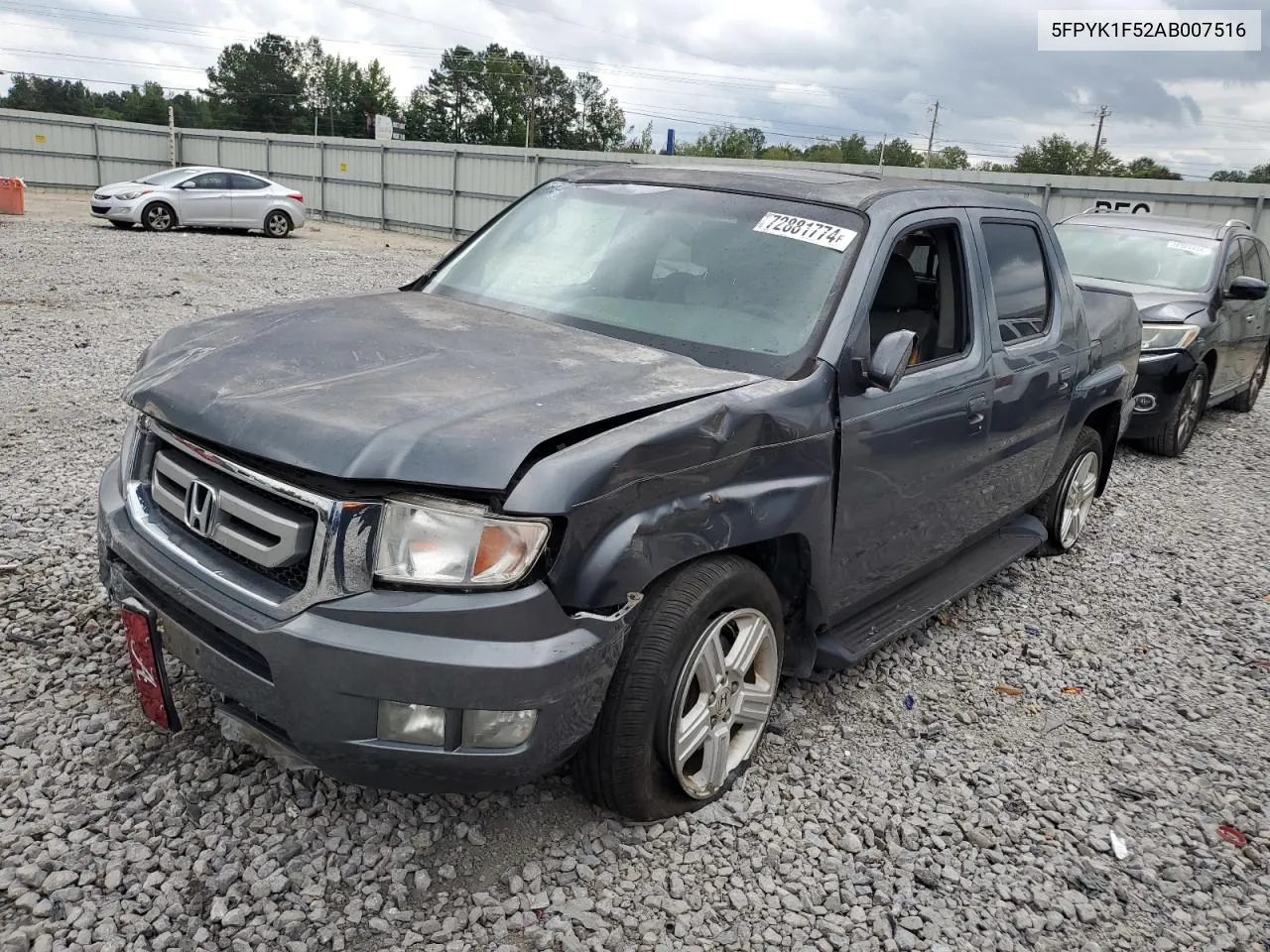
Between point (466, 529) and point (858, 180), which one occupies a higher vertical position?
point (858, 180)

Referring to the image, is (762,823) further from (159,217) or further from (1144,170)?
(1144,170)

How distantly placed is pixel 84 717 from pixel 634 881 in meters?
1.81

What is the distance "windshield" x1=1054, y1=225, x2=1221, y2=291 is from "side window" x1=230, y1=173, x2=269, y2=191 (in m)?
17.5

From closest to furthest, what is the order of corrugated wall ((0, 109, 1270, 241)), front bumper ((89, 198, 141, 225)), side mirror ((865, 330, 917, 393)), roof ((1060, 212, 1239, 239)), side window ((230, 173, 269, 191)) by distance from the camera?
side mirror ((865, 330, 917, 393))
roof ((1060, 212, 1239, 239))
corrugated wall ((0, 109, 1270, 241))
front bumper ((89, 198, 141, 225))
side window ((230, 173, 269, 191))

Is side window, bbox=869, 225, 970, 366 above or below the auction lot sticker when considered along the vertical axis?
below

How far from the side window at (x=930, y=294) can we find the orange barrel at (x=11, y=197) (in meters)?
23.9

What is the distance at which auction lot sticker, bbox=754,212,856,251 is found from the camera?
3.34 meters

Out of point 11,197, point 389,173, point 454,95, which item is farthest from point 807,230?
point 454,95

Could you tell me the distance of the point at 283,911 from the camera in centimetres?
240

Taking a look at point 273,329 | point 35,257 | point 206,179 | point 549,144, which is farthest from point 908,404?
point 549,144

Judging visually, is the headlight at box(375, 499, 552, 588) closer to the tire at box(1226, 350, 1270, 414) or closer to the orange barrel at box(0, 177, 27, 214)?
the tire at box(1226, 350, 1270, 414)

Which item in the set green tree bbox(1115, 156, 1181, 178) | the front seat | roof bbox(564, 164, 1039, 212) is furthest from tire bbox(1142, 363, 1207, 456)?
green tree bbox(1115, 156, 1181, 178)

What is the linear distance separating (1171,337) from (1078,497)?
10.1 ft

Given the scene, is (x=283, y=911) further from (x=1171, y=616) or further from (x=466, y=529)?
(x=1171, y=616)
